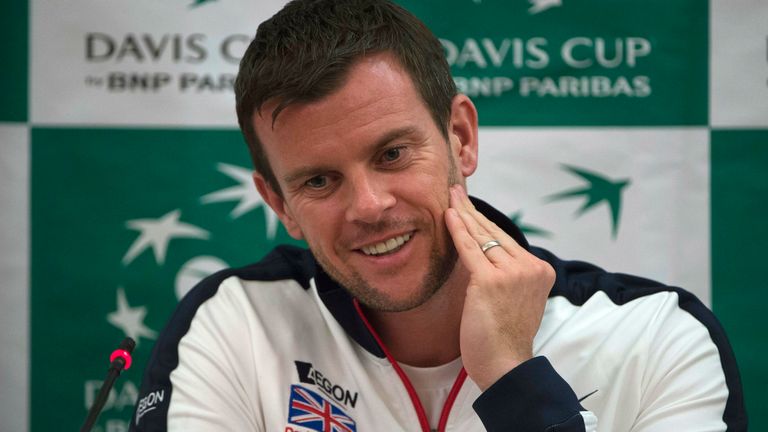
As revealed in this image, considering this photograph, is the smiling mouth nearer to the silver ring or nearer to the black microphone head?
the silver ring

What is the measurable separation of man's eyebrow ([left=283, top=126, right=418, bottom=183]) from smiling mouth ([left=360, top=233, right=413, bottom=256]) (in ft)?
0.55

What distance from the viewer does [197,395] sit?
5.12 ft

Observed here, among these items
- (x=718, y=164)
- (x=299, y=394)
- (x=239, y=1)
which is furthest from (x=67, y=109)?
(x=718, y=164)

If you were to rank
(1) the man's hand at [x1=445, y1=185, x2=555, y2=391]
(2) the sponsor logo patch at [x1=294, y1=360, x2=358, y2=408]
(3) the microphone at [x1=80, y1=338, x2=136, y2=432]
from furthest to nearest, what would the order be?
(2) the sponsor logo patch at [x1=294, y1=360, x2=358, y2=408]
(1) the man's hand at [x1=445, y1=185, x2=555, y2=391]
(3) the microphone at [x1=80, y1=338, x2=136, y2=432]

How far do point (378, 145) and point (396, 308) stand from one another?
0.31 m

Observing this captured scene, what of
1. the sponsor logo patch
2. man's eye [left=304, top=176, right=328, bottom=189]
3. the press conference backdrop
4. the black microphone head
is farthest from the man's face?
the press conference backdrop

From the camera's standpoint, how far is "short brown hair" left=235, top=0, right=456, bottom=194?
4.85 feet

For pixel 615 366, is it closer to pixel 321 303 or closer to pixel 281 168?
pixel 321 303

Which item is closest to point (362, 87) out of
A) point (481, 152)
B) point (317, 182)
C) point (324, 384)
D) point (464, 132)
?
point (317, 182)

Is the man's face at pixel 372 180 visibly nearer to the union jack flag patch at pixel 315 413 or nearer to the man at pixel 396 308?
the man at pixel 396 308

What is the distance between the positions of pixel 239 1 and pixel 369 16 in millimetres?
921

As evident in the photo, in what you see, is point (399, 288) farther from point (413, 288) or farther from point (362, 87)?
point (362, 87)

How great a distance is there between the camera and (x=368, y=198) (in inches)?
57.6

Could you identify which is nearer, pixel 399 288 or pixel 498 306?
pixel 498 306
